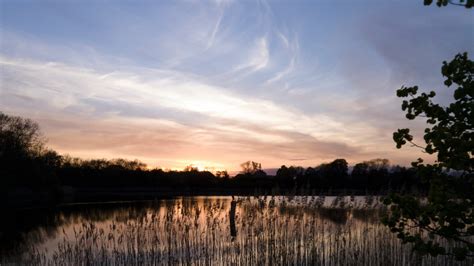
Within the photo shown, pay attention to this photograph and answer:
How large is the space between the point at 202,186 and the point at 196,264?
6399 centimetres

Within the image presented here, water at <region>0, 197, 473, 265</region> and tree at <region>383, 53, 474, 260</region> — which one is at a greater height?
tree at <region>383, 53, 474, 260</region>

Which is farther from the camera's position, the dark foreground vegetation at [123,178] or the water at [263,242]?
the dark foreground vegetation at [123,178]

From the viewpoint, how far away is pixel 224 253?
37.7 feet

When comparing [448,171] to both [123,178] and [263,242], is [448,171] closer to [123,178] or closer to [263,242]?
[263,242]

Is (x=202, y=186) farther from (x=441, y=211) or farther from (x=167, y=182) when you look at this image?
(x=441, y=211)

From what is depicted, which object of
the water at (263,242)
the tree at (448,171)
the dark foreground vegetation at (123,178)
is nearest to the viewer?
the tree at (448,171)

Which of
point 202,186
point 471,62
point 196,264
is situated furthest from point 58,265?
point 202,186

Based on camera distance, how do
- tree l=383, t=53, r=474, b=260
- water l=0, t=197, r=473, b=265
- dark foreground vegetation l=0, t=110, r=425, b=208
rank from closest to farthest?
1. tree l=383, t=53, r=474, b=260
2. water l=0, t=197, r=473, b=265
3. dark foreground vegetation l=0, t=110, r=425, b=208

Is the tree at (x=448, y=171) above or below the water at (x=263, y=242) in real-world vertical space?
above

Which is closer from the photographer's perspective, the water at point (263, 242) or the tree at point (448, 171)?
the tree at point (448, 171)

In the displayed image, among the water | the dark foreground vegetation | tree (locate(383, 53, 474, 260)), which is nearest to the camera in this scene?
tree (locate(383, 53, 474, 260))

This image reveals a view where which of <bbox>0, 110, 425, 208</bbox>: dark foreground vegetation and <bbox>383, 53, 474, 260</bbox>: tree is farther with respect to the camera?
<bbox>0, 110, 425, 208</bbox>: dark foreground vegetation

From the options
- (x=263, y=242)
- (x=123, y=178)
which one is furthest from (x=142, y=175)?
(x=263, y=242)

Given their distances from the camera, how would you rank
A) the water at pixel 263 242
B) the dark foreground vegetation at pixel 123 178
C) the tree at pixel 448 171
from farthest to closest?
the dark foreground vegetation at pixel 123 178, the water at pixel 263 242, the tree at pixel 448 171
